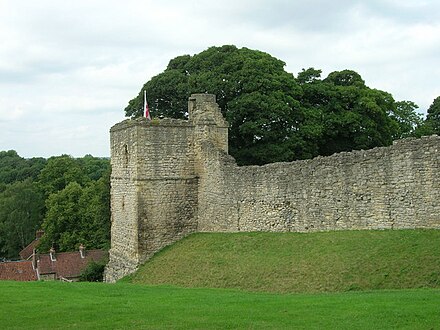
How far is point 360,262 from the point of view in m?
16.2

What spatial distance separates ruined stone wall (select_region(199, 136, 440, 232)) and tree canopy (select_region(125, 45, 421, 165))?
787 centimetres

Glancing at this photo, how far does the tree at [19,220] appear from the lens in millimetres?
71625

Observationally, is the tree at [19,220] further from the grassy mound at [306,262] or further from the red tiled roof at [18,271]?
the grassy mound at [306,262]

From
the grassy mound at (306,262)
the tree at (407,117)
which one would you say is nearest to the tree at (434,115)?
the tree at (407,117)

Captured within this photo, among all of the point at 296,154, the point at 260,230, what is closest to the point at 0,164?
the point at 296,154

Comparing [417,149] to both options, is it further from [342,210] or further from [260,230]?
[260,230]

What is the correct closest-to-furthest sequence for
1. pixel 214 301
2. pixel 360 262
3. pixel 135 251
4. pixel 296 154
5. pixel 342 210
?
pixel 214 301, pixel 360 262, pixel 342 210, pixel 135 251, pixel 296 154

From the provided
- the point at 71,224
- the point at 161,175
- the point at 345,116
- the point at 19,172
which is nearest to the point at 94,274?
the point at 161,175

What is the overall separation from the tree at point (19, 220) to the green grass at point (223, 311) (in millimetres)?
58447

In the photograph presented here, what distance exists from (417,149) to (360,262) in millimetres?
3601

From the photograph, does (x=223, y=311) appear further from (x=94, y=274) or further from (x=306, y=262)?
(x=94, y=274)

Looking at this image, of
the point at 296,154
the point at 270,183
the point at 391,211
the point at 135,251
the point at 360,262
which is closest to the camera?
the point at 360,262

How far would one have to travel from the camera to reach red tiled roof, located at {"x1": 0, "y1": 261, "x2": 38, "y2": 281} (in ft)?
147

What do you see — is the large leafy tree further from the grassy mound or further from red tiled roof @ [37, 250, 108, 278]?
red tiled roof @ [37, 250, 108, 278]
